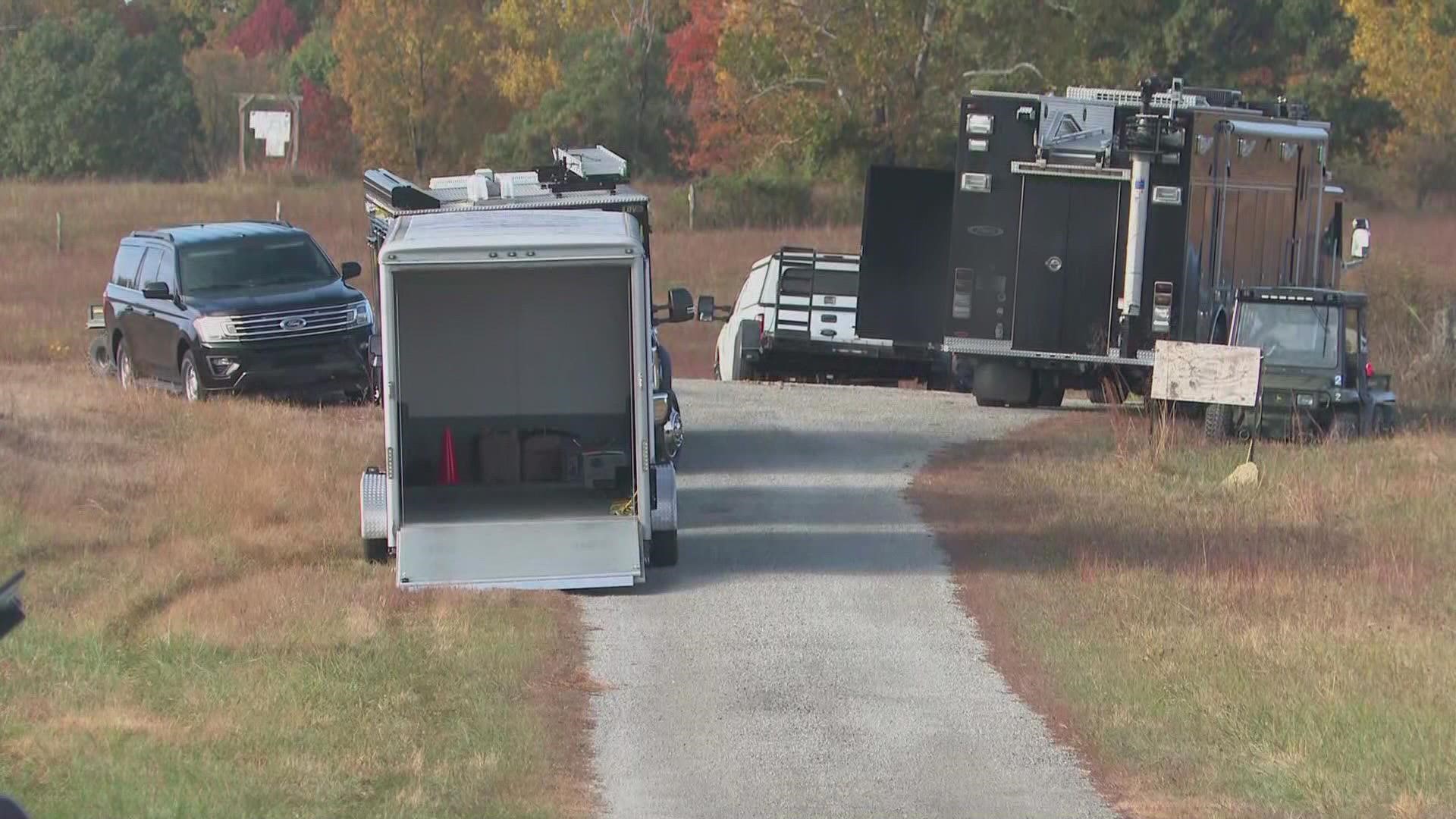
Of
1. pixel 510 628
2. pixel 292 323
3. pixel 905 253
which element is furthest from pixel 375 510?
pixel 905 253

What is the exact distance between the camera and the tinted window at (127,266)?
78.5 ft

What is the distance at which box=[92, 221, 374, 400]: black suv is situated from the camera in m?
21.9

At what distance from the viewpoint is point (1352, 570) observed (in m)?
14.1

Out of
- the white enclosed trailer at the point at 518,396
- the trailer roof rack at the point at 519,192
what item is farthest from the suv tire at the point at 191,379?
the white enclosed trailer at the point at 518,396

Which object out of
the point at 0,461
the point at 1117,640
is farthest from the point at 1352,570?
the point at 0,461

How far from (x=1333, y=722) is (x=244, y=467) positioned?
10319 mm

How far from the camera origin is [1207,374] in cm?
1894

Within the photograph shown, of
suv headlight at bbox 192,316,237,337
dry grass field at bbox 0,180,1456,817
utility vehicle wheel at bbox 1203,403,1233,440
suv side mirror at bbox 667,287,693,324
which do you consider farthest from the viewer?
suv headlight at bbox 192,316,237,337

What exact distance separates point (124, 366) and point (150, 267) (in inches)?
56.0

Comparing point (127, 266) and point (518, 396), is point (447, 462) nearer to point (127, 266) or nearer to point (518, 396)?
point (518, 396)

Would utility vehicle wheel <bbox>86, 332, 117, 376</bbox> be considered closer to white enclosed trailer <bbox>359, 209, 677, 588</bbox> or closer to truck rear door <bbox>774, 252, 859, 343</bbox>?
truck rear door <bbox>774, 252, 859, 343</bbox>

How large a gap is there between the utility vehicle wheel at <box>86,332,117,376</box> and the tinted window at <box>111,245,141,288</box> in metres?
0.92

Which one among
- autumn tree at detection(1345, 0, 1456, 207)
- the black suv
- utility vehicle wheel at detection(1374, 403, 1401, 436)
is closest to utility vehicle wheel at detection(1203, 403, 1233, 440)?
utility vehicle wheel at detection(1374, 403, 1401, 436)

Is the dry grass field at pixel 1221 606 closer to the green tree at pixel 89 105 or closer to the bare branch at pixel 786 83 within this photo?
the bare branch at pixel 786 83
